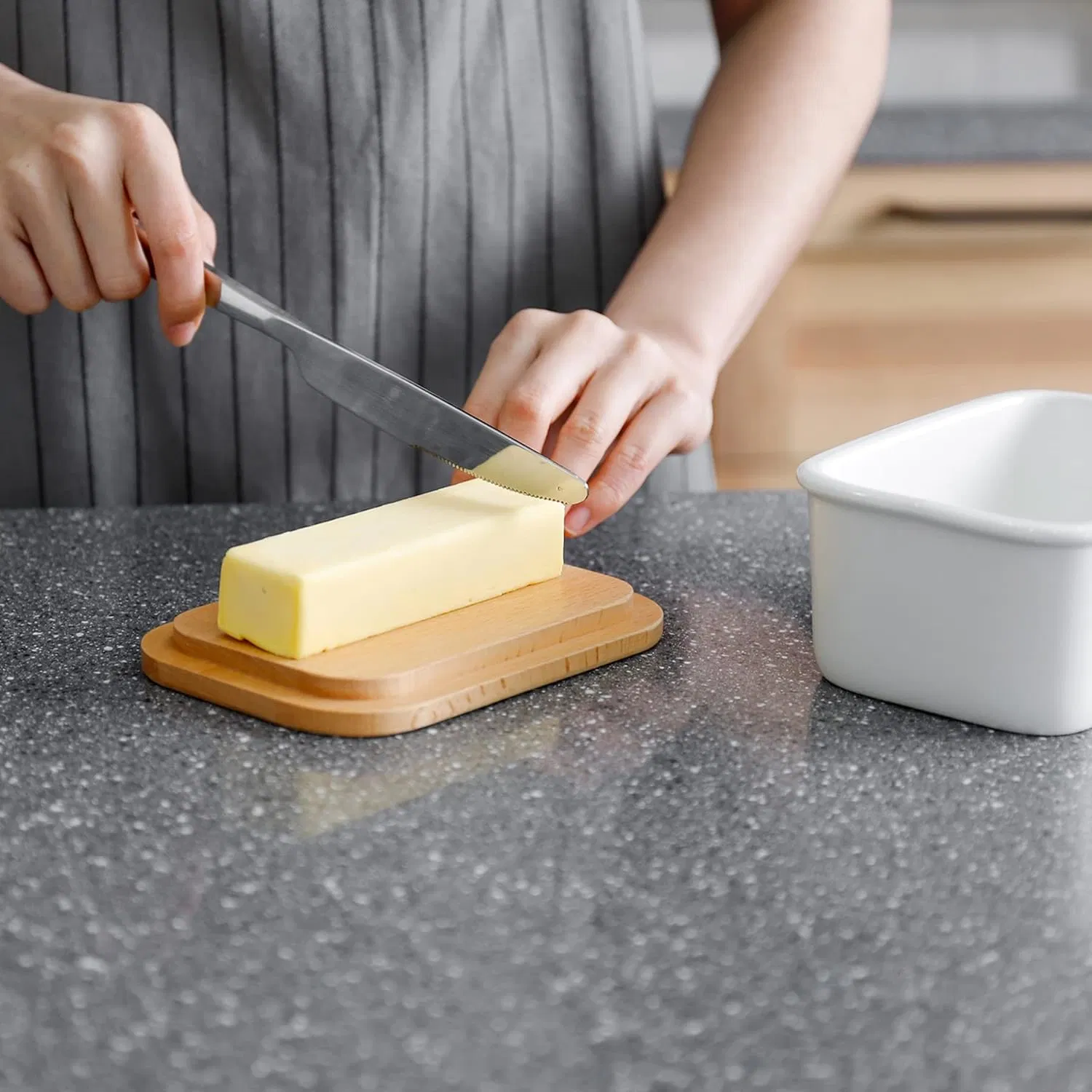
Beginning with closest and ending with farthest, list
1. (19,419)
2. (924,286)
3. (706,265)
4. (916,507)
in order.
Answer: (916,507) < (706,265) < (19,419) < (924,286)

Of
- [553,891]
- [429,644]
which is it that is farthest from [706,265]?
[553,891]

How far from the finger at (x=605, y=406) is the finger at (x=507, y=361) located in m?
0.04

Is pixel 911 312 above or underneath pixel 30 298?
underneath

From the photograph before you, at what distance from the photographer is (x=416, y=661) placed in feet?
2.08

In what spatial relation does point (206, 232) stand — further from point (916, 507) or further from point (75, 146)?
point (916, 507)

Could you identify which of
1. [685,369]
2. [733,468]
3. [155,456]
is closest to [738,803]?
[685,369]

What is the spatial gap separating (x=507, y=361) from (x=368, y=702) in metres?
0.29

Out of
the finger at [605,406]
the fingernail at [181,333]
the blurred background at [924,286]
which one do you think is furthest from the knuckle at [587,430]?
the blurred background at [924,286]

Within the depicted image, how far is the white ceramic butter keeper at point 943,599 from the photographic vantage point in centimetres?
57

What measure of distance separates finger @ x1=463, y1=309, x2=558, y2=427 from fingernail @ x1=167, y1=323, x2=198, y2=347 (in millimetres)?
155

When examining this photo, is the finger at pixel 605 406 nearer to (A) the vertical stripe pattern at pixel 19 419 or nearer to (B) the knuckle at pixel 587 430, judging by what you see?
(B) the knuckle at pixel 587 430

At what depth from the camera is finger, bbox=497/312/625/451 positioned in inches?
30.9

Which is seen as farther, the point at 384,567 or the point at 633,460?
the point at 633,460

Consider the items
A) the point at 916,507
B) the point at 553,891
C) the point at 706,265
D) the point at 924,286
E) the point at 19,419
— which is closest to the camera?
the point at 553,891
